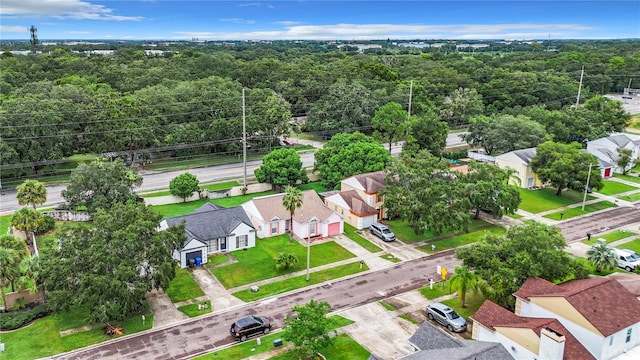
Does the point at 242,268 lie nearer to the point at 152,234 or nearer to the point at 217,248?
the point at 217,248

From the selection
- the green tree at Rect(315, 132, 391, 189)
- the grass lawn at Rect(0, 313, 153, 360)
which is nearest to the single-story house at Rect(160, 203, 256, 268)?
the grass lawn at Rect(0, 313, 153, 360)

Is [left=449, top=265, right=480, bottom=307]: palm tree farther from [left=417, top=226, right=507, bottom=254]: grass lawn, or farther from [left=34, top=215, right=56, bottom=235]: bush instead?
[left=34, top=215, right=56, bottom=235]: bush

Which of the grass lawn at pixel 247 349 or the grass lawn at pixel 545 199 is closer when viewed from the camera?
the grass lawn at pixel 247 349

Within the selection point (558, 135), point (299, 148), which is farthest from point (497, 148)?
point (299, 148)

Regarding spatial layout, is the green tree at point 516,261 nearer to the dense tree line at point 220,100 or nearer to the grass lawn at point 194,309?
the grass lawn at point 194,309

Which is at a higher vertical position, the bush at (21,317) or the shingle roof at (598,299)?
the shingle roof at (598,299)

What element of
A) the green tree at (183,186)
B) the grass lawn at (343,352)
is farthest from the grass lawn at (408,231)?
the green tree at (183,186)
